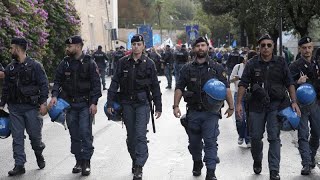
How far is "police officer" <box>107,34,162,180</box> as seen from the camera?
798 cm

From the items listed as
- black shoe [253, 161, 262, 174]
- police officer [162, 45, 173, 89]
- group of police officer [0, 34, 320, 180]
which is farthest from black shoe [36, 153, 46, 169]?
police officer [162, 45, 173, 89]

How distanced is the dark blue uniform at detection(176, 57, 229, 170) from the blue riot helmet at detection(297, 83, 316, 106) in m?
1.05

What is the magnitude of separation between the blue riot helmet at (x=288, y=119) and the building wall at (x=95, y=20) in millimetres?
33451

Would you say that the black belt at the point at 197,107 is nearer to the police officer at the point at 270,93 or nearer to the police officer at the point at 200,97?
the police officer at the point at 200,97

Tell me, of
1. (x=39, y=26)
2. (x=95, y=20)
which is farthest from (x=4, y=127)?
(x=95, y=20)

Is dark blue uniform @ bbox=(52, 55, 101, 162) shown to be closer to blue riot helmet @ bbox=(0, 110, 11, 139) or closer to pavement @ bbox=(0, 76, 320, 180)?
pavement @ bbox=(0, 76, 320, 180)

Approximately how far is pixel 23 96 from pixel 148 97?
1.70m

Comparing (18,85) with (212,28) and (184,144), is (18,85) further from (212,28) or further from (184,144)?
(212,28)

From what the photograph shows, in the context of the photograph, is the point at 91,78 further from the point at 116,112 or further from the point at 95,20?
the point at 95,20

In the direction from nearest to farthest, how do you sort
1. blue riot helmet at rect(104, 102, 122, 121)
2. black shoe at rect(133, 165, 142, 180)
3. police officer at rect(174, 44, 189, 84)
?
black shoe at rect(133, 165, 142, 180) < blue riot helmet at rect(104, 102, 122, 121) < police officer at rect(174, 44, 189, 84)

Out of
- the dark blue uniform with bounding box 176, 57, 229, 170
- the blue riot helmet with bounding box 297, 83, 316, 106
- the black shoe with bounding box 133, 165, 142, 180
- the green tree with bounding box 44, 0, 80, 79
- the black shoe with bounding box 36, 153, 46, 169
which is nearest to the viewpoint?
the dark blue uniform with bounding box 176, 57, 229, 170

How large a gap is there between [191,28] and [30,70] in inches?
1220

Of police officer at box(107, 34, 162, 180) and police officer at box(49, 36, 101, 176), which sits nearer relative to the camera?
police officer at box(107, 34, 162, 180)

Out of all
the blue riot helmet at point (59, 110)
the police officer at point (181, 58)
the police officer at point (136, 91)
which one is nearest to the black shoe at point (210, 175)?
the police officer at point (136, 91)
